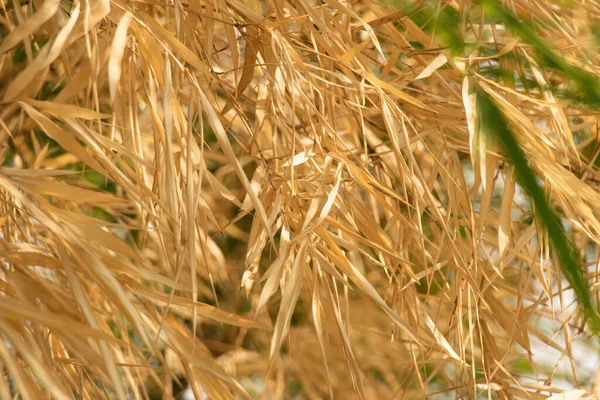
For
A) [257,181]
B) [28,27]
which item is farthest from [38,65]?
[257,181]

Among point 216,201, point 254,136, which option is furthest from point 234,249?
point 254,136

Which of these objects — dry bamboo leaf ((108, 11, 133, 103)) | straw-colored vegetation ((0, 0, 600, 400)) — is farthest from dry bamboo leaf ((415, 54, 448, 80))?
dry bamboo leaf ((108, 11, 133, 103))

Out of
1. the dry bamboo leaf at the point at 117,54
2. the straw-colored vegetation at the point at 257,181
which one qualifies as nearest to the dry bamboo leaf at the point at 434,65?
the straw-colored vegetation at the point at 257,181

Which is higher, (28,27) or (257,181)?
(28,27)

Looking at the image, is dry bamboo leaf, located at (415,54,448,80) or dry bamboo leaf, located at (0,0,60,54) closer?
dry bamboo leaf, located at (0,0,60,54)

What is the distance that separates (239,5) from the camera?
A: 18.5 inches

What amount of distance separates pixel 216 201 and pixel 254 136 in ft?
1.88

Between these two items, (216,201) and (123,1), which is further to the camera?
(216,201)

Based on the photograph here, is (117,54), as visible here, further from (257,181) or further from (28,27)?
(257,181)

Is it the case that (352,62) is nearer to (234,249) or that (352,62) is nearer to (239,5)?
(239,5)

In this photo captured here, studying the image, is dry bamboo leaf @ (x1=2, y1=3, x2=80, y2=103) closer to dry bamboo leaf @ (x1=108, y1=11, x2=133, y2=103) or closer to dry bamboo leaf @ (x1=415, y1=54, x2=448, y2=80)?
Result: dry bamboo leaf @ (x1=108, y1=11, x2=133, y2=103)

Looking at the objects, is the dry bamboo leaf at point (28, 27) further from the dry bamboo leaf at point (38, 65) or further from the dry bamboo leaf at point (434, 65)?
the dry bamboo leaf at point (434, 65)

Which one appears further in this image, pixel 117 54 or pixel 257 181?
pixel 257 181

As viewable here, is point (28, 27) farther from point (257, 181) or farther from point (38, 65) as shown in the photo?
point (257, 181)
